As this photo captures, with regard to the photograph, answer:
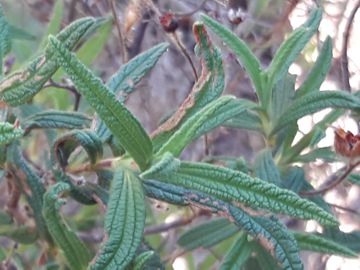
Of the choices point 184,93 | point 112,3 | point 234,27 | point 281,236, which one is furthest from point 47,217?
point 184,93

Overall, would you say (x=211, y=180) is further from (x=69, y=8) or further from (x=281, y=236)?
(x=69, y=8)

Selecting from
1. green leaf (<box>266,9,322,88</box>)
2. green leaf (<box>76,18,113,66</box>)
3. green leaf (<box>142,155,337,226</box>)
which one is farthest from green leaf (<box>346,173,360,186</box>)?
green leaf (<box>76,18,113,66</box>)

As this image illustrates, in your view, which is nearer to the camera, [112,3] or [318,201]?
[318,201]

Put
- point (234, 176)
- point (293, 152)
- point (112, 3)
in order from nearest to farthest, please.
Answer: point (234, 176), point (293, 152), point (112, 3)

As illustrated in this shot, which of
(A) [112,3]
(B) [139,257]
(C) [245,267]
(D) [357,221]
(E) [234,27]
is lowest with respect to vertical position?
(D) [357,221]

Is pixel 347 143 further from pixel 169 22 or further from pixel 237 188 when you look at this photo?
Answer: pixel 169 22

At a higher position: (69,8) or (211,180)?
(69,8)

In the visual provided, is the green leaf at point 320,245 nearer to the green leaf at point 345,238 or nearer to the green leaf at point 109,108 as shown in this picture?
the green leaf at point 345,238

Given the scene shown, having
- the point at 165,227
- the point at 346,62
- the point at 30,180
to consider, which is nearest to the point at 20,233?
the point at 30,180
